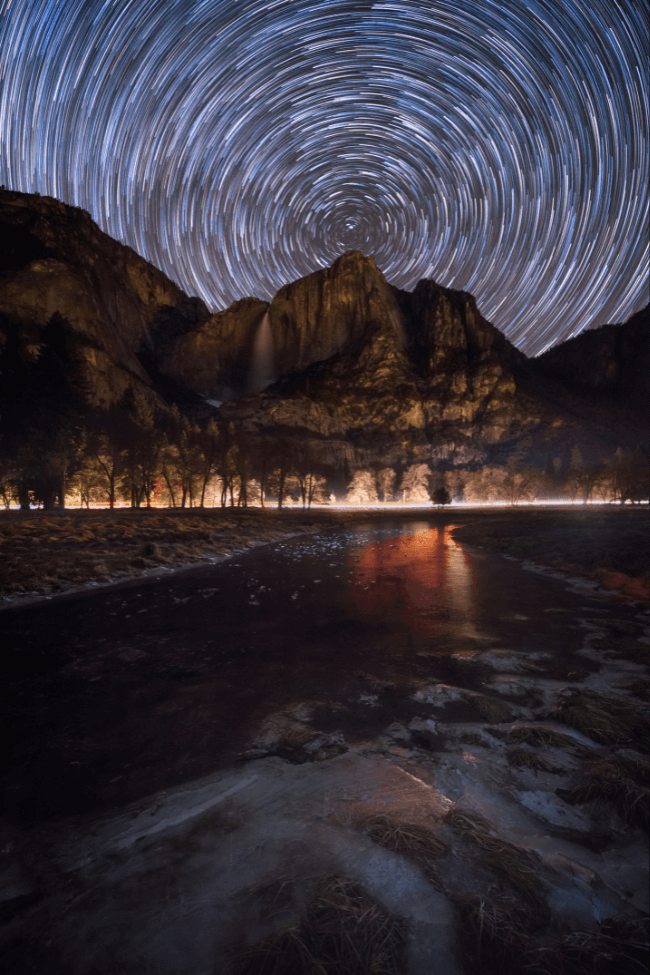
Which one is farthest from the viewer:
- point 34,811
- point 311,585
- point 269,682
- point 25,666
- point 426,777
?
point 311,585

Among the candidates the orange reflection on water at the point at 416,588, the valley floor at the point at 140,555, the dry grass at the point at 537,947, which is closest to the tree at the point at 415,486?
the valley floor at the point at 140,555

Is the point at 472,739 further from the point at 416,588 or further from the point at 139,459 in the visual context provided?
the point at 139,459

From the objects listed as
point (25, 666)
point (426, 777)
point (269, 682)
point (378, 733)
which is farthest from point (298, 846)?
point (25, 666)

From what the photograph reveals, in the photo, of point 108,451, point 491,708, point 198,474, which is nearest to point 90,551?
point 491,708

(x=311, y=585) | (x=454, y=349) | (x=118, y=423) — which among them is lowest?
(x=311, y=585)

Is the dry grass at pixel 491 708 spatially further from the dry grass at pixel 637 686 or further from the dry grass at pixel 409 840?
the dry grass at pixel 409 840

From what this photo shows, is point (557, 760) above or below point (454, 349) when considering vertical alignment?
below

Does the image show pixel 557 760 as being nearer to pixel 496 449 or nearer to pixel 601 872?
pixel 601 872
